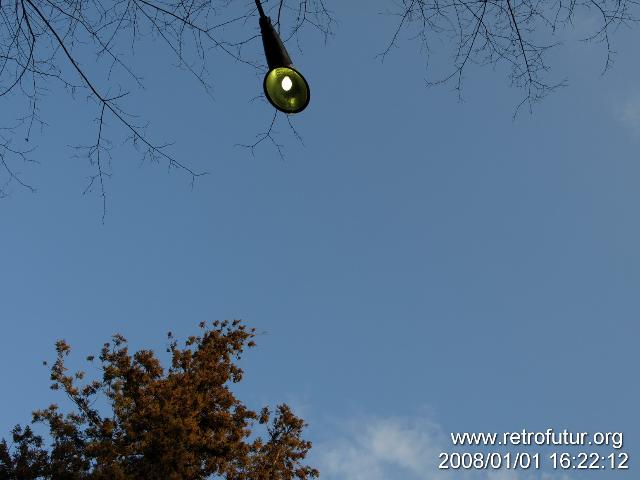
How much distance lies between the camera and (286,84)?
10.2 feet

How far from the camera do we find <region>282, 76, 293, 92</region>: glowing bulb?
10.2ft

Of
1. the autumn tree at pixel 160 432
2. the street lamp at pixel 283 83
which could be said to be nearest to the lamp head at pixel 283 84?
the street lamp at pixel 283 83

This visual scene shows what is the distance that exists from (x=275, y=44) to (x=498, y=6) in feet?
4.20

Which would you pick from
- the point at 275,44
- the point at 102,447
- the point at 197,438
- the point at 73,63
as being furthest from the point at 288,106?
the point at 102,447

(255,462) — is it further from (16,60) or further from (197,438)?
(16,60)

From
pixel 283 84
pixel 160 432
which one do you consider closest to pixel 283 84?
pixel 283 84

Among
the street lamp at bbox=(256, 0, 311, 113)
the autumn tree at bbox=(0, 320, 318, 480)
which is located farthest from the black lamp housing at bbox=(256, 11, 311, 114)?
the autumn tree at bbox=(0, 320, 318, 480)

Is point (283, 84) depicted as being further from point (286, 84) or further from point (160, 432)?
point (160, 432)

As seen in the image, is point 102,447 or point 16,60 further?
point 102,447

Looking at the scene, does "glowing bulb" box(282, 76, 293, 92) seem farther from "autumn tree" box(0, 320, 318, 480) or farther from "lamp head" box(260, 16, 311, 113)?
"autumn tree" box(0, 320, 318, 480)

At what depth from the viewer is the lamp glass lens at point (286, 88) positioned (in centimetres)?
309

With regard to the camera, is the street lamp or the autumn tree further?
the autumn tree

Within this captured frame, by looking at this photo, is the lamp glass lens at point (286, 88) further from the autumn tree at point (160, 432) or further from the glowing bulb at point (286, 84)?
the autumn tree at point (160, 432)

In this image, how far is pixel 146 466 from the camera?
13062mm
